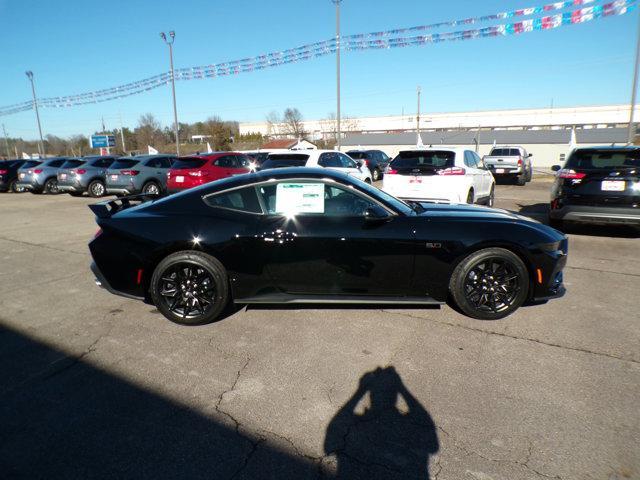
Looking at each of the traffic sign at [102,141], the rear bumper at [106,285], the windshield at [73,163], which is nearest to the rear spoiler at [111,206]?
the rear bumper at [106,285]

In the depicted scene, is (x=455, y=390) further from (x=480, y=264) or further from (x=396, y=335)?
(x=480, y=264)

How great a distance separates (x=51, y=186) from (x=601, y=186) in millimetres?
20064

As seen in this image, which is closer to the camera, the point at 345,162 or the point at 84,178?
the point at 345,162

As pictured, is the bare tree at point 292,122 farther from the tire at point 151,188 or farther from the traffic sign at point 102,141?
the tire at point 151,188

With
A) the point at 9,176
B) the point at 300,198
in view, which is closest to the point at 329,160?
the point at 300,198

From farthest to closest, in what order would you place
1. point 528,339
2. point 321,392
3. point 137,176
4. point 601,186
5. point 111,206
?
point 137,176 → point 601,186 → point 111,206 → point 528,339 → point 321,392

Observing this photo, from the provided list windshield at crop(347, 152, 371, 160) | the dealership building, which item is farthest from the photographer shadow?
the dealership building

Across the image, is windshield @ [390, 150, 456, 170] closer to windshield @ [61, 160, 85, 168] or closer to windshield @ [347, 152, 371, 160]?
windshield @ [347, 152, 371, 160]

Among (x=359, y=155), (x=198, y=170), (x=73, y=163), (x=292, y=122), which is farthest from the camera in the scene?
(x=292, y=122)

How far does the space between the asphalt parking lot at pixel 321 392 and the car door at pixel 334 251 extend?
0.39 meters

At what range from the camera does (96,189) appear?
16.2 m

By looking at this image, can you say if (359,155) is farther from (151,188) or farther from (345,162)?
(151,188)

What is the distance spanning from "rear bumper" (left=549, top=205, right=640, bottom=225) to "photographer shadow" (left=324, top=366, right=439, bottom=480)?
6.03 metres

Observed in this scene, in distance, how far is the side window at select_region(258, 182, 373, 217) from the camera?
155 inches
